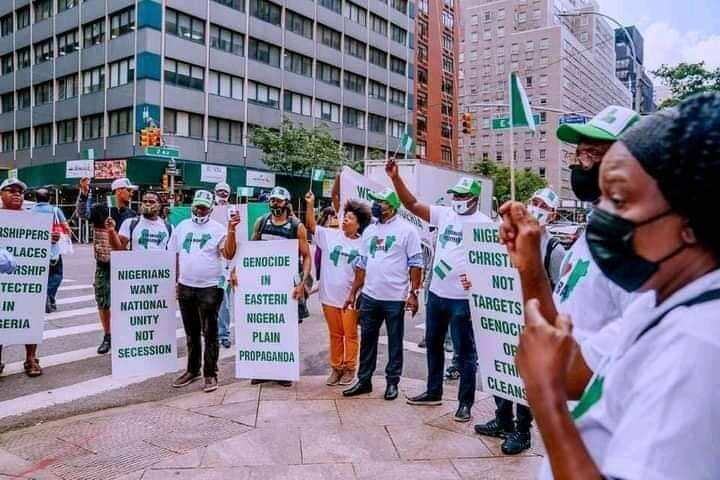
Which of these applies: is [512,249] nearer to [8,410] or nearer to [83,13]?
[8,410]

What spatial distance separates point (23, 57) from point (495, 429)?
168ft

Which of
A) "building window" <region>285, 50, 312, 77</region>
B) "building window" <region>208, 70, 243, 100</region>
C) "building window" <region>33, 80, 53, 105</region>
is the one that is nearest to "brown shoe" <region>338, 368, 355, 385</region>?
"building window" <region>208, 70, 243, 100</region>

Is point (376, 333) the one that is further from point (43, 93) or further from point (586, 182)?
point (43, 93)

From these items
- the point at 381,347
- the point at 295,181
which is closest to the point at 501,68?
the point at 295,181

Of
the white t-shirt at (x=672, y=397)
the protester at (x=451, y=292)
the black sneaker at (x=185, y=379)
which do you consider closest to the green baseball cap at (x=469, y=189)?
the protester at (x=451, y=292)

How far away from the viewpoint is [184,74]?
1550 inches

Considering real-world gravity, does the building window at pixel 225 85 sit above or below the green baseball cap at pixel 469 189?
above

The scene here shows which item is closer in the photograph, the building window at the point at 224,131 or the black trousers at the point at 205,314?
the black trousers at the point at 205,314

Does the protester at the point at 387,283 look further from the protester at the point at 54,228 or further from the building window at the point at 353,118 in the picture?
the building window at the point at 353,118

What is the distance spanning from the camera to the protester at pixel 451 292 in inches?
213

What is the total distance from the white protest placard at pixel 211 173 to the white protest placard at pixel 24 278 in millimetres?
30962

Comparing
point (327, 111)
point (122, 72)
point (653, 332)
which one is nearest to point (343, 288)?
point (653, 332)

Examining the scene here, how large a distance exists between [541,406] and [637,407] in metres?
0.22

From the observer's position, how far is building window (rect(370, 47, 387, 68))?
54531 mm
